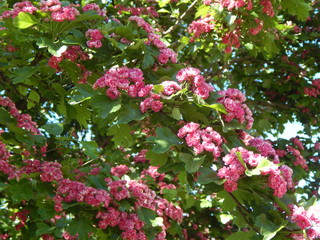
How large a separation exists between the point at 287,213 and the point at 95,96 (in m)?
1.20

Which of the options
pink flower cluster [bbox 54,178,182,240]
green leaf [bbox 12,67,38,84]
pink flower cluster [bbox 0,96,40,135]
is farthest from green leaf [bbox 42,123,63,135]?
green leaf [bbox 12,67,38,84]

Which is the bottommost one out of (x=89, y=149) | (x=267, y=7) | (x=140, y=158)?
(x=140, y=158)

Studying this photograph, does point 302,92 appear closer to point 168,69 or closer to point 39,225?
point 168,69

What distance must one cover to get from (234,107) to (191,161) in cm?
41

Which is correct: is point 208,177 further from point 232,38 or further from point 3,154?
point 232,38

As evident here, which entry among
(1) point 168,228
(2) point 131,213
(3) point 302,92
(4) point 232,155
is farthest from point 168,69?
(3) point 302,92

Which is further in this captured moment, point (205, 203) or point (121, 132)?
point (205, 203)

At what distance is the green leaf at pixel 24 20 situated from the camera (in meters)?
2.29

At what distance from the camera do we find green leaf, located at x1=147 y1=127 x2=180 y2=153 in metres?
2.03

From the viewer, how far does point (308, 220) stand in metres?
1.91

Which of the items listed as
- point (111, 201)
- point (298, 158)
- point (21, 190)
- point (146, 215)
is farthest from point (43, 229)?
point (298, 158)

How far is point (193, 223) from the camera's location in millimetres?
5316

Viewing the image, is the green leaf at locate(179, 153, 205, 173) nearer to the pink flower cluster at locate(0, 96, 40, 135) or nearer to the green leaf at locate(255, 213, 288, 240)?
the green leaf at locate(255, 213, 288, 240)

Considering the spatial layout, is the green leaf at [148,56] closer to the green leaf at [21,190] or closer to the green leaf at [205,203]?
the green leaf at [21,190]
